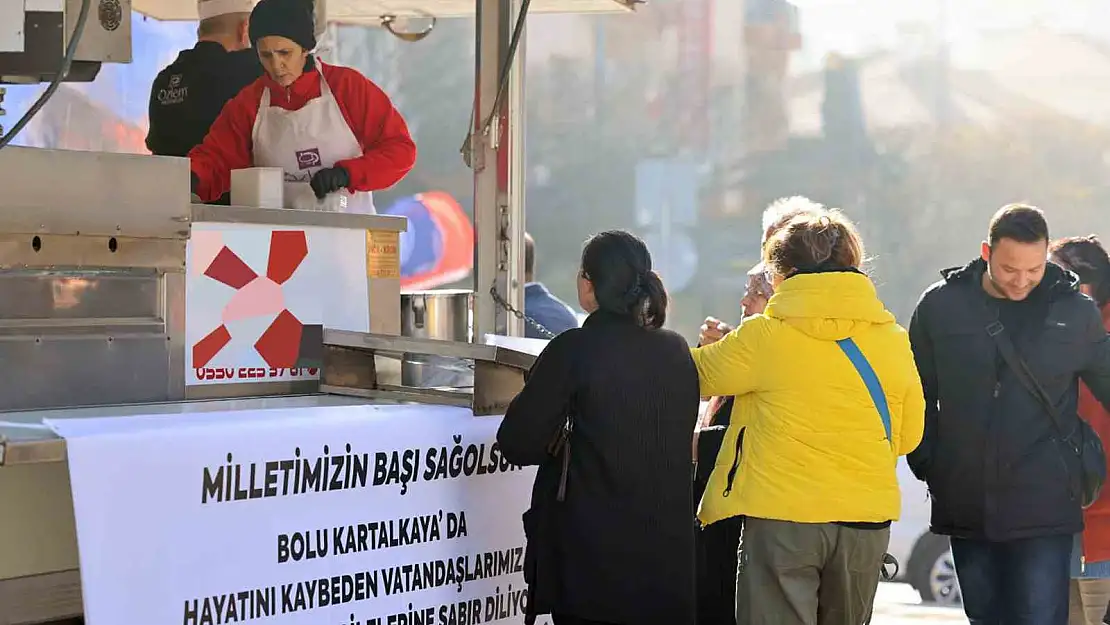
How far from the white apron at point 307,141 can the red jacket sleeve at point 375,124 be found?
0.05 metres

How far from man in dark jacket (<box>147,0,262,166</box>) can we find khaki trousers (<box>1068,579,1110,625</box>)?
2.95 metres

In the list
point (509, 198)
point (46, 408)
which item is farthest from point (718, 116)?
point (46, 408)

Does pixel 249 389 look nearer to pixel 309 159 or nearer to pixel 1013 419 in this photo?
pixel 309 159

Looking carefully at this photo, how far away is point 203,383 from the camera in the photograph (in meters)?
2.82

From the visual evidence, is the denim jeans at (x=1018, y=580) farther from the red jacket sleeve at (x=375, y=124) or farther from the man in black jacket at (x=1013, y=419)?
the red jacket sleeve at (x=375, y=124)

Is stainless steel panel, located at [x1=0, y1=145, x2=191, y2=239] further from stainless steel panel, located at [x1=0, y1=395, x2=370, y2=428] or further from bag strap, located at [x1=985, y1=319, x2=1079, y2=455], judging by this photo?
bag strap, located at [x1=985, y1=319, x2=1079, y2=455]

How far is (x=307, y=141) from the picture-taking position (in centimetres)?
359

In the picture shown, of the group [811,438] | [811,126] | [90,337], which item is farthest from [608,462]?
[811,126]

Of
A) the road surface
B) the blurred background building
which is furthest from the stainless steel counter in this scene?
the blurred background building

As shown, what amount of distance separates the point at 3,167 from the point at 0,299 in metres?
0.24

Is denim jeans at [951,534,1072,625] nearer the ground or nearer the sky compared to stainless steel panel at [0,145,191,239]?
nearer the ground

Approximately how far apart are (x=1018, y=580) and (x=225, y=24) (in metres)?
3.01

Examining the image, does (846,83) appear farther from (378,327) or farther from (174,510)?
(174,510)

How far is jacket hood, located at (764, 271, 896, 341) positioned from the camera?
290cm
